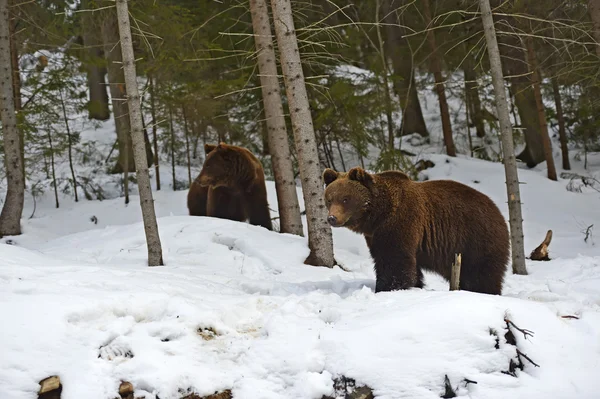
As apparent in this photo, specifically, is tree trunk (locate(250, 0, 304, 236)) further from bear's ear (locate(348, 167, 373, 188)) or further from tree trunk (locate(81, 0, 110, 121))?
tree trunk (locate(81, 0, 110, 121))

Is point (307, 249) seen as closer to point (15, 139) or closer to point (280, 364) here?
point (280, 364)

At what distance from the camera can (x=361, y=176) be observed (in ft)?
20.3

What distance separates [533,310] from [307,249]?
14.8 feet

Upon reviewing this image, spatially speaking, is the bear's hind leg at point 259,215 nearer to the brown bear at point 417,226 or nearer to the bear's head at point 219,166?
the bear's head at point 219,166

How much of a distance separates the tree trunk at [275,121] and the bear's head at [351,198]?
3.82m

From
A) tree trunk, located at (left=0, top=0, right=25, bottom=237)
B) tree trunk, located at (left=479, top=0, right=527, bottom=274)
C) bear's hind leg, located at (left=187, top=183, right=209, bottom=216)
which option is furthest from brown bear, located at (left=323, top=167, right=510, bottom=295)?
tree trunk, located at (left=0, top=0, right=25, bottom=237)

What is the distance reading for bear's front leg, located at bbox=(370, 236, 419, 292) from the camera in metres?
5.92

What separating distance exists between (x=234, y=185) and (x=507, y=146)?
502 centimetres

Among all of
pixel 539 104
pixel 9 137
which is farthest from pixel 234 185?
pixel 539 104

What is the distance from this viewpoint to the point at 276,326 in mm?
4664

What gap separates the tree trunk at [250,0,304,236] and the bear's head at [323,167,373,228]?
12.5ft

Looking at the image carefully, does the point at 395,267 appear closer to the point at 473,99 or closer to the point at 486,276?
the point at 486,276

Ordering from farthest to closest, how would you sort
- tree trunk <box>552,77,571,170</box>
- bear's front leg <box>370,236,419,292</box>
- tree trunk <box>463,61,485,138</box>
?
tree trunk <box>463,61,485,138</box>
tree trunk <box>552,77,571,170</box>
bear's front leg <box>370,236,419,292</box>

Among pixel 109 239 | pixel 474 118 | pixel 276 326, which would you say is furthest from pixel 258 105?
pixel 276 326
